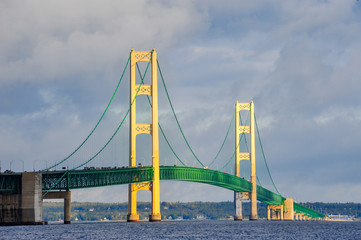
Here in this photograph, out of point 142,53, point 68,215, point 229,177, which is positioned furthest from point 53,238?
point 229,177

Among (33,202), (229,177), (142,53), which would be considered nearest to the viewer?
(33,202)

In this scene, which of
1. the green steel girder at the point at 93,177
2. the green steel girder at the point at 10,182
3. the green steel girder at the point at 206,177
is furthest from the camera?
the green steel girder at the point at 206,177

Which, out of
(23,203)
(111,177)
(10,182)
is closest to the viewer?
(23,203)

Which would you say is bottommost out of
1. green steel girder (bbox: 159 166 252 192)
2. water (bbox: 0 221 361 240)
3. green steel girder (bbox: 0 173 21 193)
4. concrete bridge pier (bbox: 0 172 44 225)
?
water (bbox: 0 221 361 240)

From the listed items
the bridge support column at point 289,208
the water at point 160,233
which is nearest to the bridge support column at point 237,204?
the bridge support column at point 289,208

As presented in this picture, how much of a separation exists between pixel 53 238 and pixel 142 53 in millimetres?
50498

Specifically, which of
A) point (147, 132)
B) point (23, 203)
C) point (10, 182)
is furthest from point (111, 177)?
point (23, 203)

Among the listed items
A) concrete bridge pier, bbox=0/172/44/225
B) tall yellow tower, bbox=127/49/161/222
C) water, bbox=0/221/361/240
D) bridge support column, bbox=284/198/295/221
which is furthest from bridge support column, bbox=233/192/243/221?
concrete bridge pier, bbox=0/172/44/225

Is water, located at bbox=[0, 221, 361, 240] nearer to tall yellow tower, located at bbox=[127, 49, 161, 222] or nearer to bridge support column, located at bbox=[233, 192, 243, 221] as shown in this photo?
tall yellow tower, located at bbox=[127, 49, 161, 222]

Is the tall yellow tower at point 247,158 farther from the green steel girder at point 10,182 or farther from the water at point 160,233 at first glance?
the green steel girder at point 10,182

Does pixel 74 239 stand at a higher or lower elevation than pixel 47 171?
lower

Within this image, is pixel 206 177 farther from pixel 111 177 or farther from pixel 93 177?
pixel 93 177

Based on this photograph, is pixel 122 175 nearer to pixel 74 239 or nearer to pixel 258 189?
pixel 74 239

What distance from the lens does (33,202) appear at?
89.8 m
